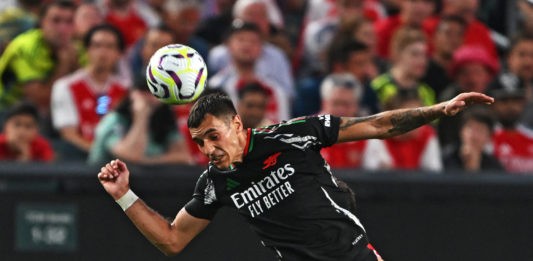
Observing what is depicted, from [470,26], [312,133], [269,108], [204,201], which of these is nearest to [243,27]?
[269,108]

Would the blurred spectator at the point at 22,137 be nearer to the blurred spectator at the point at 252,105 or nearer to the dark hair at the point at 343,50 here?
the blurred spectator at the point at 252,105

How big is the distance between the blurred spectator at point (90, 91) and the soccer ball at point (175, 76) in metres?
4.09

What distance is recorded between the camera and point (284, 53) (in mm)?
12680

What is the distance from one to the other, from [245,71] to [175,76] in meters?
4.82

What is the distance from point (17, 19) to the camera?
12.9 meters

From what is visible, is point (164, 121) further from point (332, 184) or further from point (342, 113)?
point (332, 184)

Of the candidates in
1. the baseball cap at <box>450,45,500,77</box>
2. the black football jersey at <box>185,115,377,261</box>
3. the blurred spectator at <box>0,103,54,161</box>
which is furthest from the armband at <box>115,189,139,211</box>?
the baseball cap at <box>450,45,500,77</box>

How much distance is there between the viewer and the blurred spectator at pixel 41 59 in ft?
38.6

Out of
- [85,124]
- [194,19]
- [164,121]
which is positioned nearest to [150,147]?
[164,121]

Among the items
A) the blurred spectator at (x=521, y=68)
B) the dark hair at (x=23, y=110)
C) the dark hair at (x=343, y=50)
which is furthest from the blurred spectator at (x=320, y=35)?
the dark hair at (x=23, y=110)

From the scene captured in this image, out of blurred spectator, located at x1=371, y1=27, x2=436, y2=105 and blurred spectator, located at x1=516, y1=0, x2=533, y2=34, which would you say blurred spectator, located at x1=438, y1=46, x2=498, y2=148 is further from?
blurred spectator, located at x1=516, y1=0, x2=533, y2=34

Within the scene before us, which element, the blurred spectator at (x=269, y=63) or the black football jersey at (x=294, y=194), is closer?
the black football jersey at (x=294, y=194)

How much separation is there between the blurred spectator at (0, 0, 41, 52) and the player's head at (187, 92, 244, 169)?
21.0 feet

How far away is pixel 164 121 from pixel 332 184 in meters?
3.71
